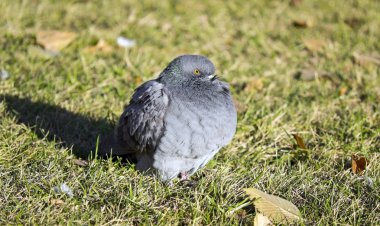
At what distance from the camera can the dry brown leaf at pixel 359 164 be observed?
4.47 m

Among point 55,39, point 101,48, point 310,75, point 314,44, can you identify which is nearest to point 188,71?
point 310,75

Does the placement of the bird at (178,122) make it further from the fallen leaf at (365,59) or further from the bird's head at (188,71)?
the fallen leaf at (365,59)

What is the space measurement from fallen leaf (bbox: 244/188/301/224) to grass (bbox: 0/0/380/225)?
9 centimetres

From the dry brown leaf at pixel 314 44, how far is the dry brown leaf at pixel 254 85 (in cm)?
117

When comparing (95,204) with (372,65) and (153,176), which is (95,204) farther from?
Answer: (372,65)

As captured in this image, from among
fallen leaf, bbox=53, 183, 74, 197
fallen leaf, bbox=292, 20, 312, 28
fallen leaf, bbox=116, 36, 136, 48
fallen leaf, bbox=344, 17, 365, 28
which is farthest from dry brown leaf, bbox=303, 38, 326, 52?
fallen leaf, bbox=53, 183, 74, 197

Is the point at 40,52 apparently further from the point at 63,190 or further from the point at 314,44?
the point at 314,44

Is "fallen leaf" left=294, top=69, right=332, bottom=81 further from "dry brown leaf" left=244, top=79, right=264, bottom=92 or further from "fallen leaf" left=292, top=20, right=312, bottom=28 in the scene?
"fallen leaf" left=292, top=20, right=312, bottom=28

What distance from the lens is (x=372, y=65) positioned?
257 inches

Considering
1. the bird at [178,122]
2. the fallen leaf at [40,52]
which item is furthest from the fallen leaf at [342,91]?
the fallen leaf at [40,52]

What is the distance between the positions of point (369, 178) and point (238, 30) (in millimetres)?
3491

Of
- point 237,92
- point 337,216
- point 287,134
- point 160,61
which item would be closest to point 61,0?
point 160,61

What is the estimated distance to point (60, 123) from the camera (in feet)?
16.6

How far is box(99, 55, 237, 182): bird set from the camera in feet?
13.4
